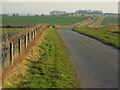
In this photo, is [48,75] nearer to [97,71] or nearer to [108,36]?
[97,71]

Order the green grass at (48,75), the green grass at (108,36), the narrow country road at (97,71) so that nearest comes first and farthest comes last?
the green grass at (48,75) < the narrow country road at (97,71) < the green grass at (108,36)

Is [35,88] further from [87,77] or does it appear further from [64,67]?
[64,67]

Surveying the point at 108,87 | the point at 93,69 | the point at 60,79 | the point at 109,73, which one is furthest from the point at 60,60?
the point at 108,87

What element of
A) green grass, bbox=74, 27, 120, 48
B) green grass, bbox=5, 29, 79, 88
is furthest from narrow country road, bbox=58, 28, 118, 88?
green grass, bbox=74, 27, 120, 48

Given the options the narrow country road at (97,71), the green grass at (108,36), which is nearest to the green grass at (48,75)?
the narrow country road at (97,71)

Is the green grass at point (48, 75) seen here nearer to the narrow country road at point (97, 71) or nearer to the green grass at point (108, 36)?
the narrow country road at point (97, 71)

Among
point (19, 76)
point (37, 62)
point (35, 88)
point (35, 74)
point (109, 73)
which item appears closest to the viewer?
point (35, 88)

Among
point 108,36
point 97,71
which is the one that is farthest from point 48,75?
point 108,36

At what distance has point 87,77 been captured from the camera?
521 inches

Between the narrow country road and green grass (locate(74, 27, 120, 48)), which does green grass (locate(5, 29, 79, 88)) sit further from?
green grass (locate(74, 27, 120, 48))

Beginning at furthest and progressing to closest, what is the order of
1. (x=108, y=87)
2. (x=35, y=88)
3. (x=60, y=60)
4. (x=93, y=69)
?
1. (x=60, y=60)
2. (x=93, y=69)
3. (x=108, y=87)
4. (x=35, y=88)

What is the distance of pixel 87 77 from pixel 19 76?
2.87 m

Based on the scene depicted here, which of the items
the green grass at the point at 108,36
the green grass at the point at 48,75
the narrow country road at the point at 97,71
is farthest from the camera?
the green grass at the point at 108,36

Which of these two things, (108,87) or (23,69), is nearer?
(108,87)
